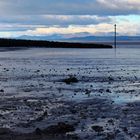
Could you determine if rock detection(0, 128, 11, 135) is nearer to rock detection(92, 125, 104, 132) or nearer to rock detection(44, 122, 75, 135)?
rock detection(44, 122, 75, 135)

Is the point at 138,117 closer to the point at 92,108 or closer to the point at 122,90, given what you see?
the point at 92,108

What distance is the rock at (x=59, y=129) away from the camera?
16.4 metres

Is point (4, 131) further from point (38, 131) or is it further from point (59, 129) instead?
point (59, 129)

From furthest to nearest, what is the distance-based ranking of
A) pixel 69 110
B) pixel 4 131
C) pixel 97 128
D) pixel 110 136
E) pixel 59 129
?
pixel 69 110, pixel 97 128, pixel 59 129, pixel 4 131, pixel 110 136

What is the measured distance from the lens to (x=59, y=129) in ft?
54.7

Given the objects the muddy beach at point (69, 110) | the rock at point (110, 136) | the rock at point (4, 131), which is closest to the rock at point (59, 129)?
the muddy beach at point (69, 110)

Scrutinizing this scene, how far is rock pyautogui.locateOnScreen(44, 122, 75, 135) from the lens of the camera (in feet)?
53.7

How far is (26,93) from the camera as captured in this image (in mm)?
27875

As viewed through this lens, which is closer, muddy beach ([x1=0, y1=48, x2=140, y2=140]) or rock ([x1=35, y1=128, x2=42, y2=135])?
rock ([x1=35, y1=128, x2=42, y2=135])

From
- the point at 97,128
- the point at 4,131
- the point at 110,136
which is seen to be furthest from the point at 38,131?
the point at 110,136

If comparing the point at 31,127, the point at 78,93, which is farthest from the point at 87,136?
the point at 78,93

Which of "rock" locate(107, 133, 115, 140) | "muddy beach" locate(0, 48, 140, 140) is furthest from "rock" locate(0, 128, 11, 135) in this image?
"rock" locate(107, 133, 115, 140)

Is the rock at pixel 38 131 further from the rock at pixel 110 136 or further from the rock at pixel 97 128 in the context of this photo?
the rock at pixel 110 136

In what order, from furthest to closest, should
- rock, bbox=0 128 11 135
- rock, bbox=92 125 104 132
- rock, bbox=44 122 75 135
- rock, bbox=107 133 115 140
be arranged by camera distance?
rock, bbox=92 125 104 132, rock, bbox=44 122 75 135, rock, bbox=0 128 11 135, rock, bbox=107 133 115 140
